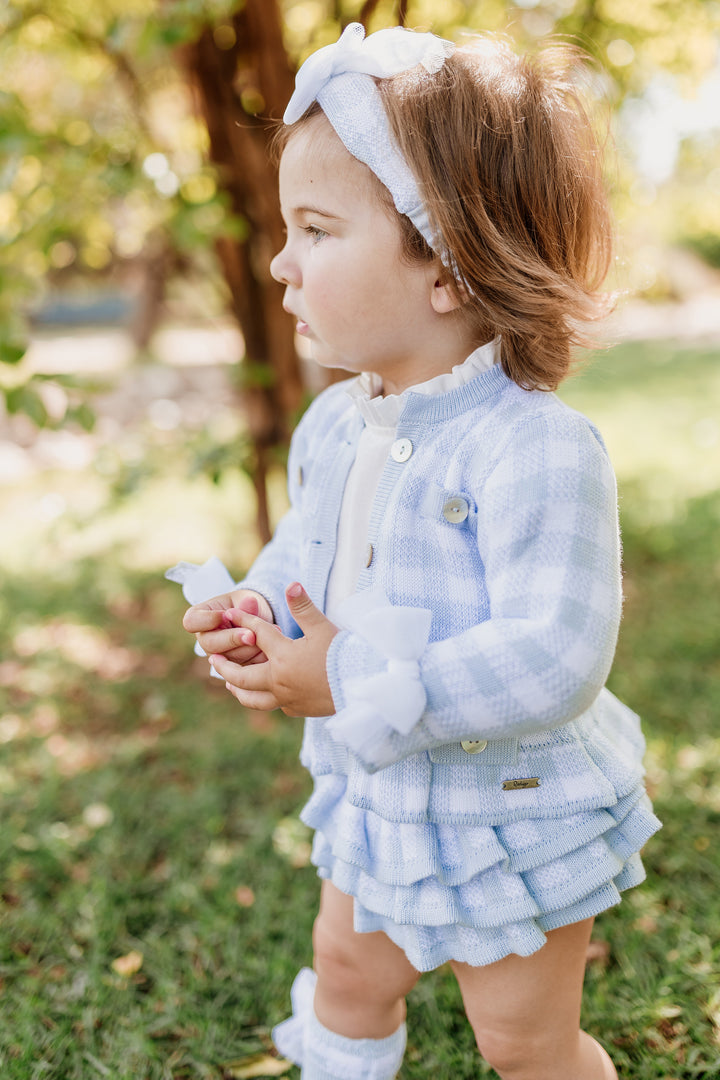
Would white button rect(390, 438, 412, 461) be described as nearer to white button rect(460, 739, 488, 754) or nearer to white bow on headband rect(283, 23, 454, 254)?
white bow on headband rect(283, 23, 454, 254)

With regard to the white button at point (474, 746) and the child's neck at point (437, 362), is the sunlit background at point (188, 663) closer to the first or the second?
the child's neck at point (437, 362)

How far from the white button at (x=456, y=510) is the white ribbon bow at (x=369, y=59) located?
62cm

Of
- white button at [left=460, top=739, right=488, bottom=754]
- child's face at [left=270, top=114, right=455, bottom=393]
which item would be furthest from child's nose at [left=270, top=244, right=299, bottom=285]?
white button at [left=460, top=739, right=488, bottom=754]

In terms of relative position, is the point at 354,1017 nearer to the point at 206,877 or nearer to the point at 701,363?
the point at 206,877

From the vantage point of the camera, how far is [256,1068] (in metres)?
1.88

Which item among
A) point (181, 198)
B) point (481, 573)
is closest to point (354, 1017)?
point (481, 573)

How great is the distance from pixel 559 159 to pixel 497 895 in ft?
3.55

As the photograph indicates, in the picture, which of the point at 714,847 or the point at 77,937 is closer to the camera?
the point at 77,937

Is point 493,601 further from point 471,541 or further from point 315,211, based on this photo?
point 315,211

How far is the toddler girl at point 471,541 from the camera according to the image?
1.16 metres

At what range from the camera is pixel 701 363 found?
1066 cm

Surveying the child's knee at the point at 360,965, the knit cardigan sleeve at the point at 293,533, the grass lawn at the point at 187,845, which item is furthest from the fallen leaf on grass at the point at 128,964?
the knit cardigan sleeve at the point at 293,533

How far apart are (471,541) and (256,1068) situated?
131 cm

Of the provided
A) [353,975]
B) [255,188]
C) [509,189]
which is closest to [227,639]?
[353,975]
